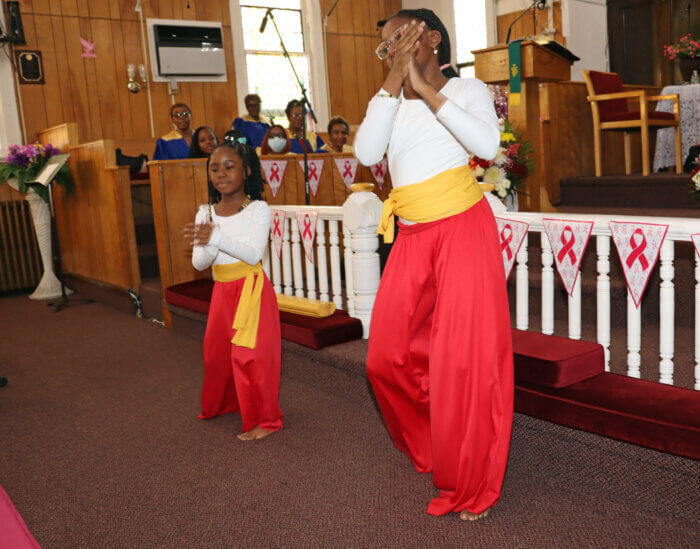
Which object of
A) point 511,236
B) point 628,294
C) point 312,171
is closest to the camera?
point 628,294

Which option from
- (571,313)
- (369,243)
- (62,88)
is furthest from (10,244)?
(571,313)

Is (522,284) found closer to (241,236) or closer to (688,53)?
(241,236)

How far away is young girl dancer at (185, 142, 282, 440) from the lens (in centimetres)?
295

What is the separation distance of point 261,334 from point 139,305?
329cm

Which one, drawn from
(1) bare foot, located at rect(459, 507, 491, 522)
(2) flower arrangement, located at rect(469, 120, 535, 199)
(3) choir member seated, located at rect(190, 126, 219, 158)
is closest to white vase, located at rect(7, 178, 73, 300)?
(3) choir member seated, located at rect(190, 126, 219, 158)

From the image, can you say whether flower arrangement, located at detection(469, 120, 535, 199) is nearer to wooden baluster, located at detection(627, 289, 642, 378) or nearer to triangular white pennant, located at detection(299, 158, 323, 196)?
wooden baluster, located at detection(627, 289, 642, 378)

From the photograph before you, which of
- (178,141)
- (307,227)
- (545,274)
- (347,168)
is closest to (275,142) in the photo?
(347,168)

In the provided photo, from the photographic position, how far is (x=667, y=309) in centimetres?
246

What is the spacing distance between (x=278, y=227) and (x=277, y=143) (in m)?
1.87

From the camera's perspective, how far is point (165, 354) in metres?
4.69

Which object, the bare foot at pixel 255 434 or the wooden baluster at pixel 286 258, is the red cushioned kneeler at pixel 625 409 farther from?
the wooden baluster at pixel 286 258

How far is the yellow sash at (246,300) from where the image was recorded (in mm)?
2945

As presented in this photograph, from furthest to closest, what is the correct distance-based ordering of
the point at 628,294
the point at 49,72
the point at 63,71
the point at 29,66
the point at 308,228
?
the point at 63,71
the point at 49,72
the point at 29,66
the point at 308,228
the point at 628,294

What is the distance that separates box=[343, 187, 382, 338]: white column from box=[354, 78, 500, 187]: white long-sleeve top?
1261mm
